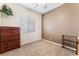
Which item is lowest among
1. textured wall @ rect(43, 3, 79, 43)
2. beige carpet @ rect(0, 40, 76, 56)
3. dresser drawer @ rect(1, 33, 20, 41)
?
beige carpet @ rect(0, 40, 76, 56)

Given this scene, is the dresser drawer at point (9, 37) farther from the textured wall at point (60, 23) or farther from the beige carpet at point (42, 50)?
the textured wall at point (60, 23)

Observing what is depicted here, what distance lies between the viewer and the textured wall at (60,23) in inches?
83.2

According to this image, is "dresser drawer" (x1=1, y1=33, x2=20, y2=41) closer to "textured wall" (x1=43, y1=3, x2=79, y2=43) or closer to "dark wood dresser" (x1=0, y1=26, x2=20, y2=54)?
"dark wood dresser" (x1=0, y1=26, x2=20, y2=54)

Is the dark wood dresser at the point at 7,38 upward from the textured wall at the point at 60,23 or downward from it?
downward

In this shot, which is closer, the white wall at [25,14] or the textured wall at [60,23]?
the textured wall at [60,23]

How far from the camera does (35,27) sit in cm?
236

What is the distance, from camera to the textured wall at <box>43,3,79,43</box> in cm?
211

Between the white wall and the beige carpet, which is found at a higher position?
the white wall

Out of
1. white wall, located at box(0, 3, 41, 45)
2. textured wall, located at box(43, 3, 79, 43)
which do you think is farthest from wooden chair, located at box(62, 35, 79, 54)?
white wall, located at box(0, 3, 41, 45)

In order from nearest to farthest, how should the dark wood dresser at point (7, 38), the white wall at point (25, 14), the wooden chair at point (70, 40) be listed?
the wooden chair at point (70, 40) → the white wall at point (25, 14) → the dark wood dresser at point (7, 38)

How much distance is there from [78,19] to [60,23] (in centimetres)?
40

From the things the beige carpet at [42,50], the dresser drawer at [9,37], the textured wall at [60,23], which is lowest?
the beige carpet at [42,50]

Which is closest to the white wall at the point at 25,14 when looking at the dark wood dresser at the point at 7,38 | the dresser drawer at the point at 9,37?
the dark wood dresser at the point at 7,38

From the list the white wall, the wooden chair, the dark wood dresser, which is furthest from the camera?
the dark wood dresser
